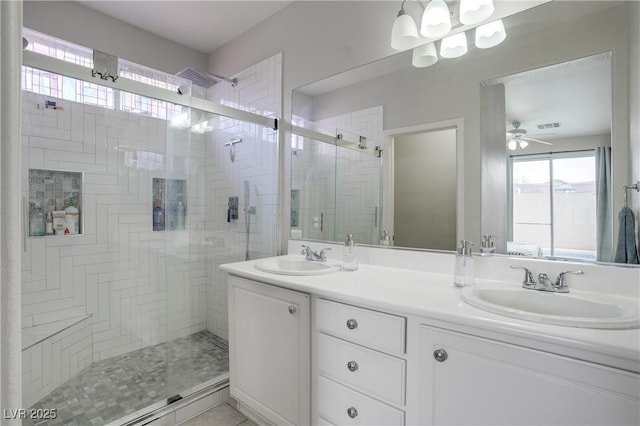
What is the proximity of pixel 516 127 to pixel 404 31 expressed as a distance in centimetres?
74

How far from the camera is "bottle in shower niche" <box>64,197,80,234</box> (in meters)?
2.29

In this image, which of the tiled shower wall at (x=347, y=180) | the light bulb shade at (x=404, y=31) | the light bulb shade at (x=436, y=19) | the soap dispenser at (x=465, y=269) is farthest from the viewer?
the tiled shower wall at (x=347, y=180)

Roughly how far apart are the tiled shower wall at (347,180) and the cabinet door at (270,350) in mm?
687

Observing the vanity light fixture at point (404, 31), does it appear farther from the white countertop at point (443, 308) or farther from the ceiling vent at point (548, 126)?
the white countertop at point (443, 308)

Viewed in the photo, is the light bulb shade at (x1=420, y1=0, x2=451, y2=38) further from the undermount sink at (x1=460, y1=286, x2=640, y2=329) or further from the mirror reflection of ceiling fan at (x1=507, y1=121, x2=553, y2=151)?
the undermount sink at (x1=460, y1=286, x2=640, y2=329)

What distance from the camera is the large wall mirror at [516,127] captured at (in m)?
1.22

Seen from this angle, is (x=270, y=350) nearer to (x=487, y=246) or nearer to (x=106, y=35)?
(x=487, y=246)

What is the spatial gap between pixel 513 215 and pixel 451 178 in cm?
33

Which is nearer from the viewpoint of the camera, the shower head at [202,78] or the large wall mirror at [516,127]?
the large wall mirror at [516,127]

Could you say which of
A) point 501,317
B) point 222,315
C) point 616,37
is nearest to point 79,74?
point 222,315

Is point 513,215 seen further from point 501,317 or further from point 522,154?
point 501,317

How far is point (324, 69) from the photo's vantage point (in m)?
2.13

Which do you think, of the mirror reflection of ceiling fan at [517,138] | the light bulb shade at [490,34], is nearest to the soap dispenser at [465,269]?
the mirror reflection of ceiling fan at [517,138]

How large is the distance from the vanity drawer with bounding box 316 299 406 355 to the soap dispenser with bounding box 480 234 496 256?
621 millimetres
